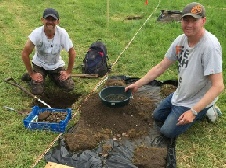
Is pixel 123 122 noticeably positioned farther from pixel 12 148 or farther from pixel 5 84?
pixel 5 84

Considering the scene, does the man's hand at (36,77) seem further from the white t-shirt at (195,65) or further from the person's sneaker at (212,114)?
the person's sneaker at (212,114)

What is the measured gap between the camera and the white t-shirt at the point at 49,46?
4820 millimetres

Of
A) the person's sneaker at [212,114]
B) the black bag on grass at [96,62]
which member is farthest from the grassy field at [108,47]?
the black bag on grass at [96,62]

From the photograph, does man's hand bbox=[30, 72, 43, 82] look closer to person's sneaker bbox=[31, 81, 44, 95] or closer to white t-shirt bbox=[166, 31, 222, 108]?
person's sneaker bbox=[31, 81, 44, 95]

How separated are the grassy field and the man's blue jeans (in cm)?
16

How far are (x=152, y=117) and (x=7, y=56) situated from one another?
3.37 meters

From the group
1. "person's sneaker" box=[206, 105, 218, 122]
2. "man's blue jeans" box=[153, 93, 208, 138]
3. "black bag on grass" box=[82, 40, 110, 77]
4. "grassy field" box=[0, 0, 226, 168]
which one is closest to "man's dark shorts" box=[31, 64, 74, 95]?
"grassy field" box=[0, 0, 226, 168]

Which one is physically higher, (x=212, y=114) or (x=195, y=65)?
(x=195, y=65)

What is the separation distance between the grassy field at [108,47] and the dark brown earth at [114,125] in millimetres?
247

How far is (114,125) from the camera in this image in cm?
415

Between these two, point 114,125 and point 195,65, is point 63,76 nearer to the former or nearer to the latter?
point 114,125

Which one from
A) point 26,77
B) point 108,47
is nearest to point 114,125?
point 26,77

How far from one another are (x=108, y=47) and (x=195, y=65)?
11.0 feet

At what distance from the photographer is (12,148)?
381 cm
